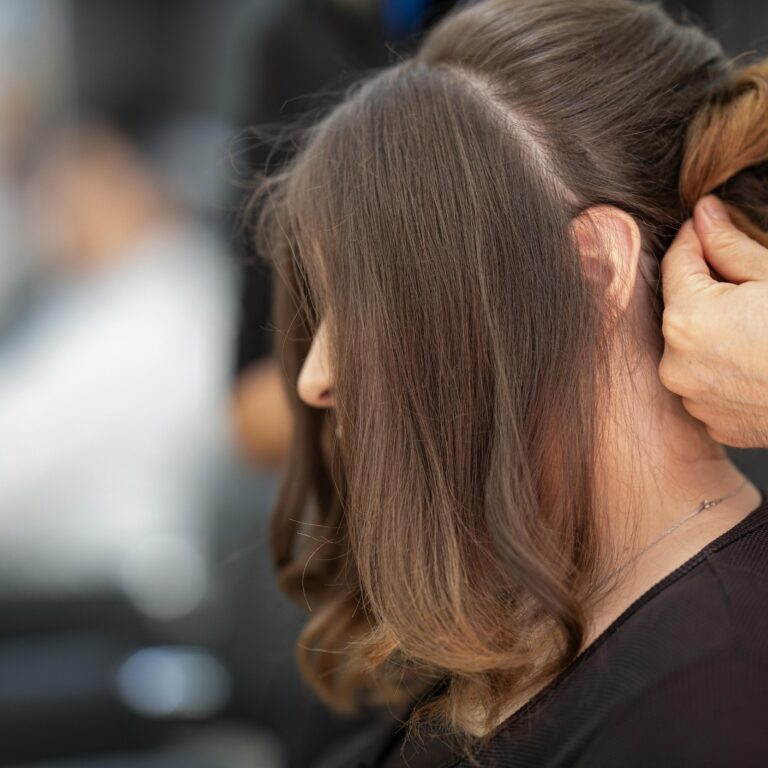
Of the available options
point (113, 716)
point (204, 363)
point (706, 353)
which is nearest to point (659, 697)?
point (706, 353)

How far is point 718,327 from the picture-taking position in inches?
31.1

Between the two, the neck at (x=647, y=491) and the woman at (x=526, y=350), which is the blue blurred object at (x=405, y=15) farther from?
the neck at (x=647, y=491)

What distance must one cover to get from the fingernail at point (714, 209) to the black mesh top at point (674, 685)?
264 millimetres

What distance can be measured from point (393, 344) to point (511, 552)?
210 mm

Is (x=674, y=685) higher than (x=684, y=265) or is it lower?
lower

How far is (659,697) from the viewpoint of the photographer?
26.7 inches

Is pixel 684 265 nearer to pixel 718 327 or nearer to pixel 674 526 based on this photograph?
pixel 718 327

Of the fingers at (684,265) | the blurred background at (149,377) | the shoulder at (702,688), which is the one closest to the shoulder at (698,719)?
the shoulder at (702,688)

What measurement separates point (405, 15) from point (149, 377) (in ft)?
4.87

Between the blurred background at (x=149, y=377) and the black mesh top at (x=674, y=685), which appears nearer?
the black mesh top at (x=674, y=685)

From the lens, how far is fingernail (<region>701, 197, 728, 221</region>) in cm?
85

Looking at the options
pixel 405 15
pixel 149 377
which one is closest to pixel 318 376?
pixel 405 15

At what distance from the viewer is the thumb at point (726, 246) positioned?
0.81 m

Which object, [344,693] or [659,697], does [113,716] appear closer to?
[344,693]
